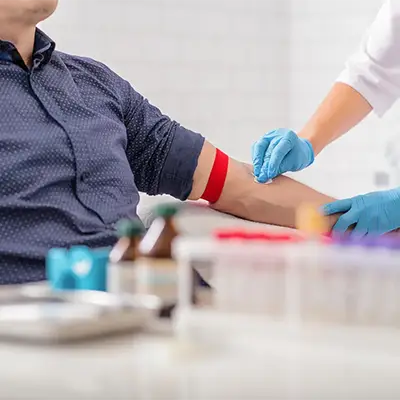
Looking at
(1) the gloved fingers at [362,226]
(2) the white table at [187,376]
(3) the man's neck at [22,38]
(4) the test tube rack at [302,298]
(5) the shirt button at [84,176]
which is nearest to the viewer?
(2) the white table at [187,376]

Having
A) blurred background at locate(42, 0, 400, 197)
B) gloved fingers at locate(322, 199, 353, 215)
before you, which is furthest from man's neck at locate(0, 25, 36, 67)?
blurred background at locate(42, 0, 400, 197)

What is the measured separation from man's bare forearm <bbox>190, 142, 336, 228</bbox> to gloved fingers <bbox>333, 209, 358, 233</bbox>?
0.10 meters

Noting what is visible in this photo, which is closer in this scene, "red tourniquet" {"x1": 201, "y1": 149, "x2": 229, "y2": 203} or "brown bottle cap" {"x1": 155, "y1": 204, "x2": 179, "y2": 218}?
"brown bottle cap" {"x1": 155, "y1": 204, "x2": 179, "y2": 218}

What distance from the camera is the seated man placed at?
1.44m

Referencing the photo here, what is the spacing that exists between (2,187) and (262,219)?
0.66 meters

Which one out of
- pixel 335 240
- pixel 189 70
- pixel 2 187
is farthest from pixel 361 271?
pixel 189 70

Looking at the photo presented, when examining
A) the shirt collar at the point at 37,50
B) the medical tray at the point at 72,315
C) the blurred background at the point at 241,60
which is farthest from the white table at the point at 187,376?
the blurred background at the point at 241,60

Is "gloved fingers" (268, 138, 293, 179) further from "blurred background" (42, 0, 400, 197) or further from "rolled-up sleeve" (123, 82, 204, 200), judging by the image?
"blurred background" (42, 0, 400, 197)

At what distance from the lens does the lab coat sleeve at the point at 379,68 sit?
209 cm

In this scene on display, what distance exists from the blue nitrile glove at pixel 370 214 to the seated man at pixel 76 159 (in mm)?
101

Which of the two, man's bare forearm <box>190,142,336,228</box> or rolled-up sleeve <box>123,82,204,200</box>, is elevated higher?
rolled-up sleeve <box>123,82,204,200</box>

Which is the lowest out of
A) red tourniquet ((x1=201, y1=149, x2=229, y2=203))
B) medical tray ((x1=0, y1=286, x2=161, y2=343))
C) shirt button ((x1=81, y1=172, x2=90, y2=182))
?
red tourniquet ((x1=201, y1=149, x2=229, y2=203))

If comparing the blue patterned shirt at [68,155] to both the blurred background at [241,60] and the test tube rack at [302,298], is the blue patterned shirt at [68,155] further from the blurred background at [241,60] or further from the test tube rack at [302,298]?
the blurred background at [241,60]

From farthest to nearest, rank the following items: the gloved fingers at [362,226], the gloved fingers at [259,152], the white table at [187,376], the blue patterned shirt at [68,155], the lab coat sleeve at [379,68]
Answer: the lab coat sleeve at [379,68] → the gloved fingers at [259,152] → the gloved fingers at [362,226] → the blue patterned shirt at [68,155] → the white table at [187,376]
